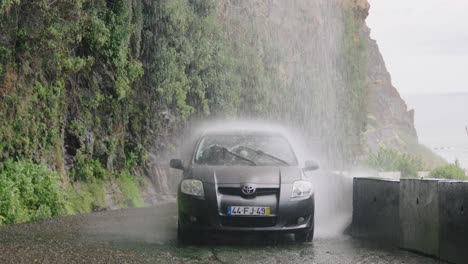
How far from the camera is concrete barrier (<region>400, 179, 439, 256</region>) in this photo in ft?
28.3

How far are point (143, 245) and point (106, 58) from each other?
10545mm

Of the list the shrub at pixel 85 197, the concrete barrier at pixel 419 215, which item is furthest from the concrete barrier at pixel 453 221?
the shrub at pixel 85 197

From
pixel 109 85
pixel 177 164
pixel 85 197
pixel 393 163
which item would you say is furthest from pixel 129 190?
pixel 393 163

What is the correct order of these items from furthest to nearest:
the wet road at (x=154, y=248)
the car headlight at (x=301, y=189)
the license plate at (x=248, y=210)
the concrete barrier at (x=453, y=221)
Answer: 1. the car headlight at (x=301, y=189)
2. the license plate at (x=248, y=210)
3. the wet road at (x=154, y=248)
4. the concrete barrier at (x=453, y=221)

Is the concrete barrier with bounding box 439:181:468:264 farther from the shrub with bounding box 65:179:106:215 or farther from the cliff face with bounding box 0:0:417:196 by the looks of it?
the shrub with bounding box 65:179:106:215

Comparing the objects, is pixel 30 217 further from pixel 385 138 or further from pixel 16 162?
pixel 385 138

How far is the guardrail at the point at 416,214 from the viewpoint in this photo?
802 centimetres

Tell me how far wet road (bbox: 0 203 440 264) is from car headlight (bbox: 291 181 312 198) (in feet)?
2.31

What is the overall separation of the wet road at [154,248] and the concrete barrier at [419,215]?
0.18m

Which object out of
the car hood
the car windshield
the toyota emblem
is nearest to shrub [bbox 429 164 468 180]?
the car windshield

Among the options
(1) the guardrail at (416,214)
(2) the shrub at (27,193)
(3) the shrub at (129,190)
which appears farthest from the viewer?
(3) the shrub at (129,190)

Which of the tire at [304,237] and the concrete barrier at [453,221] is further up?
the concrete barrier at [453,221]

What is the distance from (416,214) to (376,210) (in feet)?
4.54

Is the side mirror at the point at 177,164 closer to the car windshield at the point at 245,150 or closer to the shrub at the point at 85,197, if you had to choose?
the car windshield at the point at 245,150
